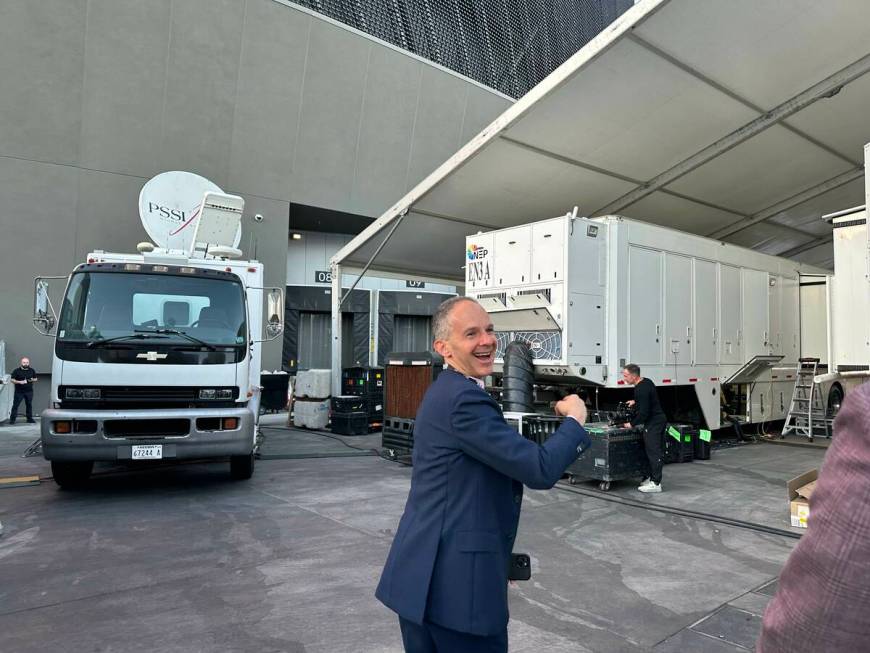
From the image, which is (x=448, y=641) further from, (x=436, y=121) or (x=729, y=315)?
(x=436, y=121)

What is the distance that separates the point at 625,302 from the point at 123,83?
14565mm

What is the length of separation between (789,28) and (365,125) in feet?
46.8

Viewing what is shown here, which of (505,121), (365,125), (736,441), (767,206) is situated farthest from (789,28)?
(365,125)

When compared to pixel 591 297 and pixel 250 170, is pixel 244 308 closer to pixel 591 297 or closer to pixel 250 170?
pixel 591 297

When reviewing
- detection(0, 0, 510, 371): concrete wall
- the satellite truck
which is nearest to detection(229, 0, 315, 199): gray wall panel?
detection(0, 0, 510, 371): concrete wall

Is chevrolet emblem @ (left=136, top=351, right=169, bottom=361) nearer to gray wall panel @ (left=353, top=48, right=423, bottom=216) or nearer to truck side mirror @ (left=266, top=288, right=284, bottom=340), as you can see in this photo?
truck side mirror @ (left=266, top=288, right=284, bottom=340)

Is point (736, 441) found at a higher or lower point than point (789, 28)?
lower

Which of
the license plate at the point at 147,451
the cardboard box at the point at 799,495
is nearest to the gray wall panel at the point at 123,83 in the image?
the license plate at the point at 147,451

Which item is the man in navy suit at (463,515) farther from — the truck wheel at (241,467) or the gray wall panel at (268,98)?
the gray wall panel at (268,98)

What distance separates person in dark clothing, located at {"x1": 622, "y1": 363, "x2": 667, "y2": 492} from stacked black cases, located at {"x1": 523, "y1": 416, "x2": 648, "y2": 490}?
146 millimetres

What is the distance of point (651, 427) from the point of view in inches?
307

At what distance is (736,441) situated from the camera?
12383 millimetres

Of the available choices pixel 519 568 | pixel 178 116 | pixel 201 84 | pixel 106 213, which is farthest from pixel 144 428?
pixel 201 84

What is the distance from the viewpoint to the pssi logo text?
10.4 m
